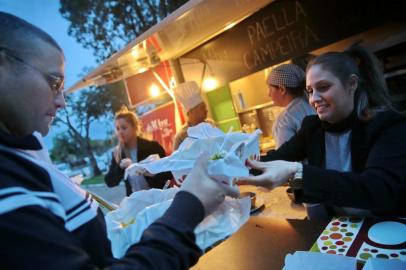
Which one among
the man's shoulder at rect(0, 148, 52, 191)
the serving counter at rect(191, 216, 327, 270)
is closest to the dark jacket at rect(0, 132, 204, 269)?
the man's shoulder at rect(0, 148, 52, 191)

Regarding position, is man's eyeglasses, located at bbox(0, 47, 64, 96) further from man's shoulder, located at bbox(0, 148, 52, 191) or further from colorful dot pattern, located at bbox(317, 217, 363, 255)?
colorful dot pattern, located at bbox(317, 217, 363, 255)

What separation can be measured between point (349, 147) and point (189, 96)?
104 inches

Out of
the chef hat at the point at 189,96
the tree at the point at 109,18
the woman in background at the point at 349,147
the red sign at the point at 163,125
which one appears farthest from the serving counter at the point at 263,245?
the tree at the point at 109,18

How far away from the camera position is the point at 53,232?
52cm

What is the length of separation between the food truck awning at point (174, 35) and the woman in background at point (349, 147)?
1.31 metres

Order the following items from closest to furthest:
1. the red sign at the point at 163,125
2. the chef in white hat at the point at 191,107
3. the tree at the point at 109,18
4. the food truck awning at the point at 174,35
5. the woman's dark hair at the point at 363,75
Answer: the woman's dark hair at the point at 363,75, the food truck awning at the point at 174,35, the chef in white hat at the point at 191,107, the red sign at the point at 163,125, the tree at the point at 109,18

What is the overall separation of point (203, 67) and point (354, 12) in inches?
124

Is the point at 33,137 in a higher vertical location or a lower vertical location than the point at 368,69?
higher

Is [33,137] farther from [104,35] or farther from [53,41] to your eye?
[104,35]

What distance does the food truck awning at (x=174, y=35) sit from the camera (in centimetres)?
295

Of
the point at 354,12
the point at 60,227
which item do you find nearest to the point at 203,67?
the point at 354,12

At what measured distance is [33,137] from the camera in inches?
26.1

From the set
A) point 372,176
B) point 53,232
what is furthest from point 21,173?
point 372,176

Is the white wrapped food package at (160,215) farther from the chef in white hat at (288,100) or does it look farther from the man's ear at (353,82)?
the chef in white hat at (288,100)
